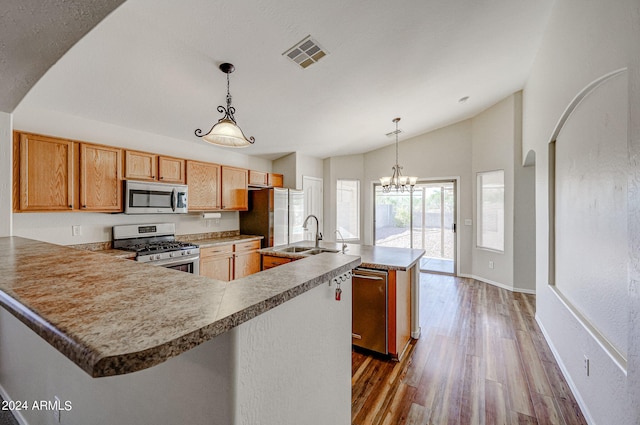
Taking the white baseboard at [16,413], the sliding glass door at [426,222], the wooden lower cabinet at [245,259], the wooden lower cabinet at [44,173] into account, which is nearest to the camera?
the white baseboard at [16,413]

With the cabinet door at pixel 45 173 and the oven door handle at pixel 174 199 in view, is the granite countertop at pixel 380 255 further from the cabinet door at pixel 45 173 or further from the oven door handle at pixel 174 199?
the cabinet door at pixel 45 173

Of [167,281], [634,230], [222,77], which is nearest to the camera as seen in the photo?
[167,281]

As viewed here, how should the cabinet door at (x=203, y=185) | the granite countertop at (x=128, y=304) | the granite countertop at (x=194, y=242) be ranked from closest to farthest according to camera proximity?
the granite countertop at (x=128, y=304), the granite countertop at (x=194, y=242), the cabinet door at (x=203, y=185)

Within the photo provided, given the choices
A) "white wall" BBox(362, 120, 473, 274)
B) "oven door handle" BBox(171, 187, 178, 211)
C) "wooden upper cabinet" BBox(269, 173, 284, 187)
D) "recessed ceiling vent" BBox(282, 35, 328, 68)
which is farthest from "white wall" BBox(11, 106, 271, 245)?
"white wall" BBox(362, 120, 473, 274)

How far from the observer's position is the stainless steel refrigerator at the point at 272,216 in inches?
183

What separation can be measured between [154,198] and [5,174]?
4.69 feet

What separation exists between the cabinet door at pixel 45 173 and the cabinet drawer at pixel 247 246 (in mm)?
2069

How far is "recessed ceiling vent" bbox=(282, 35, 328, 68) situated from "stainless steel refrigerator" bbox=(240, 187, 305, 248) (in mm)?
2376

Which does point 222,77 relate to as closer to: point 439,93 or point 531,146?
point 439,93

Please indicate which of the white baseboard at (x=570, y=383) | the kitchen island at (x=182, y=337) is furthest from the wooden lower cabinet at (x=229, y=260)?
the white baseboard at (x=570, y=383)

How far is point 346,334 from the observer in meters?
1.34

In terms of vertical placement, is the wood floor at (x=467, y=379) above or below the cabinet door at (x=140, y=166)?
below

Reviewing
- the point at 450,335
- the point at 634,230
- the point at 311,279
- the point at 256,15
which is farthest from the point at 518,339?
the point at 256,15

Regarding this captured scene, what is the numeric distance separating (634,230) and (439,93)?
127 inches
